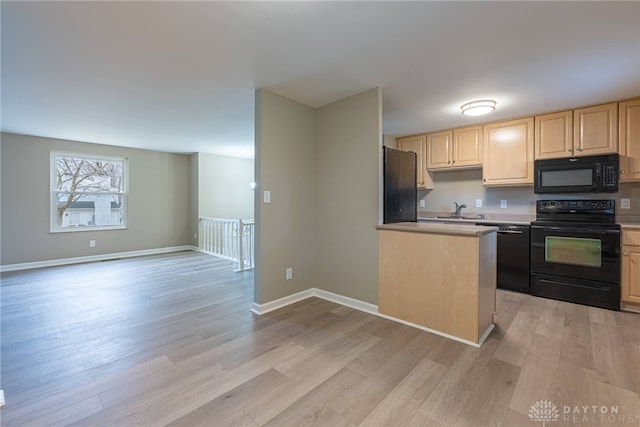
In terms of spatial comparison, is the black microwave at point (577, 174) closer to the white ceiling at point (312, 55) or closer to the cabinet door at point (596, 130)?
the cabinet door at point (596, 130)

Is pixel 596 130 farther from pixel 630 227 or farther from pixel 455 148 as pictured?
pixel 455 148

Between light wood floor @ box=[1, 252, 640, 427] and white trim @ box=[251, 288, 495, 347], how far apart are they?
75mm

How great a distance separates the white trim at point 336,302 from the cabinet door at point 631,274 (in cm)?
164

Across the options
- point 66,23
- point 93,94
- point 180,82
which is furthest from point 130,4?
point 93,94

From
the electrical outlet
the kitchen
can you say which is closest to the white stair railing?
the kitchen

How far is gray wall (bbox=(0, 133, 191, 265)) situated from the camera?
466 centimetres

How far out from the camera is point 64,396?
→ 1.68 m

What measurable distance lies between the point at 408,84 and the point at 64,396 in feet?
11.6

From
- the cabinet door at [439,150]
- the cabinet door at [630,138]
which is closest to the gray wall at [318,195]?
the cabinet door at [439,150]

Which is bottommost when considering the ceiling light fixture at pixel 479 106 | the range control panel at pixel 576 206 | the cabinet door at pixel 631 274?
the cabinet door at pixel 631 274

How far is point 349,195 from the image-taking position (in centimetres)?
315

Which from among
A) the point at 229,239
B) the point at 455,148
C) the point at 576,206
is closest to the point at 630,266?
the point at 576,206

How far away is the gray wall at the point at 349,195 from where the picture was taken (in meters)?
2.93
